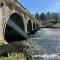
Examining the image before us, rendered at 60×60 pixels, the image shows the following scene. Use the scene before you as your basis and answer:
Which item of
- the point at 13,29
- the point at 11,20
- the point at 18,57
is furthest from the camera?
the point at 13,29

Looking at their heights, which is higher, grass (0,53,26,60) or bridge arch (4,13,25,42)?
bridge arch (4,13,25,42)

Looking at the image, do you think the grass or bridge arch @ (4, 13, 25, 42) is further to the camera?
bridge arch @ (4, 13, 25, 42)

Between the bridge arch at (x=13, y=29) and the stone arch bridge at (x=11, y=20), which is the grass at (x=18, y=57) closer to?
the stone arch bridge at (x=11, y=20)

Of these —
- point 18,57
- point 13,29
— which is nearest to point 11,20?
point 13,29

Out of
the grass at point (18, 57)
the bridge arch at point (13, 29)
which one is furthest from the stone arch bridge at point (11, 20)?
the grass at point (18, 57)

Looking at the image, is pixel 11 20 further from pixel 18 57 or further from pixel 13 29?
pixel 18 57

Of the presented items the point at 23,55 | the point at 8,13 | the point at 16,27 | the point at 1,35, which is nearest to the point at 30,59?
the point at 23,55

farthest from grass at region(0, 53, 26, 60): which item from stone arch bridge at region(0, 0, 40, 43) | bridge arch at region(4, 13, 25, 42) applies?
bridge arch at region(4, 13, 25, 42)

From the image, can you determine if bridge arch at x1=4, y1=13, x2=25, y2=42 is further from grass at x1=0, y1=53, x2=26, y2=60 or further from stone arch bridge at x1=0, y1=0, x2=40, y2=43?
grass at x1=0, y1=53, x2=26, y2=60

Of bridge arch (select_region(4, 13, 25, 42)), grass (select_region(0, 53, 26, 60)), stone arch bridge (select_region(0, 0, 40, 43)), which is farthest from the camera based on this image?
bridge arch (select_region(4, 13, 25, 42))

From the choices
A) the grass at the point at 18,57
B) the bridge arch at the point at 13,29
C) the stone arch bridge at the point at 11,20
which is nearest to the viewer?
the grass at the point at 18,57

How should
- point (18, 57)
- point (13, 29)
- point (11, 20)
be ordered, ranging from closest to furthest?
point (18, 57) → point (11, 20) → point (13, 29)

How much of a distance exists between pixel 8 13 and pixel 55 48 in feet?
→ 26.8

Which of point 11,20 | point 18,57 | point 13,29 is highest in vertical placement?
point 11,20
